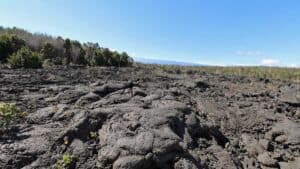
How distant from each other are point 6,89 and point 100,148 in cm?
333

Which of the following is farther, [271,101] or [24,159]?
[271,101]

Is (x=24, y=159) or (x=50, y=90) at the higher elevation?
(x=50, y=90)

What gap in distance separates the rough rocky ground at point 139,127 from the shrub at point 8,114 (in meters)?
0.11

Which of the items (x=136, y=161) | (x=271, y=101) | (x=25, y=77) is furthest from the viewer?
(x=271, y=101)

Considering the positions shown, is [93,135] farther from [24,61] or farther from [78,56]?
[78,56]

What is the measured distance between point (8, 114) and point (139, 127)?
6.93ft

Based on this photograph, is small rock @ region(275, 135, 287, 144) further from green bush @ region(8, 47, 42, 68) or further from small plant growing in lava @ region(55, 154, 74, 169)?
green bush @ region(8, 47, 42, 68)

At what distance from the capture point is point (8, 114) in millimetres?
5609

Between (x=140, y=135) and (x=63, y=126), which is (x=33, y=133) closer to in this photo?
(x=63, y=126)

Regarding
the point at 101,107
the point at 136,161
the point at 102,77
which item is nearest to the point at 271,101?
the point at 102,77

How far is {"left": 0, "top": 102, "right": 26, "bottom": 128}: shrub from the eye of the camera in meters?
5.56

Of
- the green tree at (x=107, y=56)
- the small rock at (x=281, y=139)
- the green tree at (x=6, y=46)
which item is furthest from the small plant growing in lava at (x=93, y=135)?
the green tree at (x=107, y=56)

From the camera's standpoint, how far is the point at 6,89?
7.43 metres

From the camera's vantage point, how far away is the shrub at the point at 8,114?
5.56 metres
